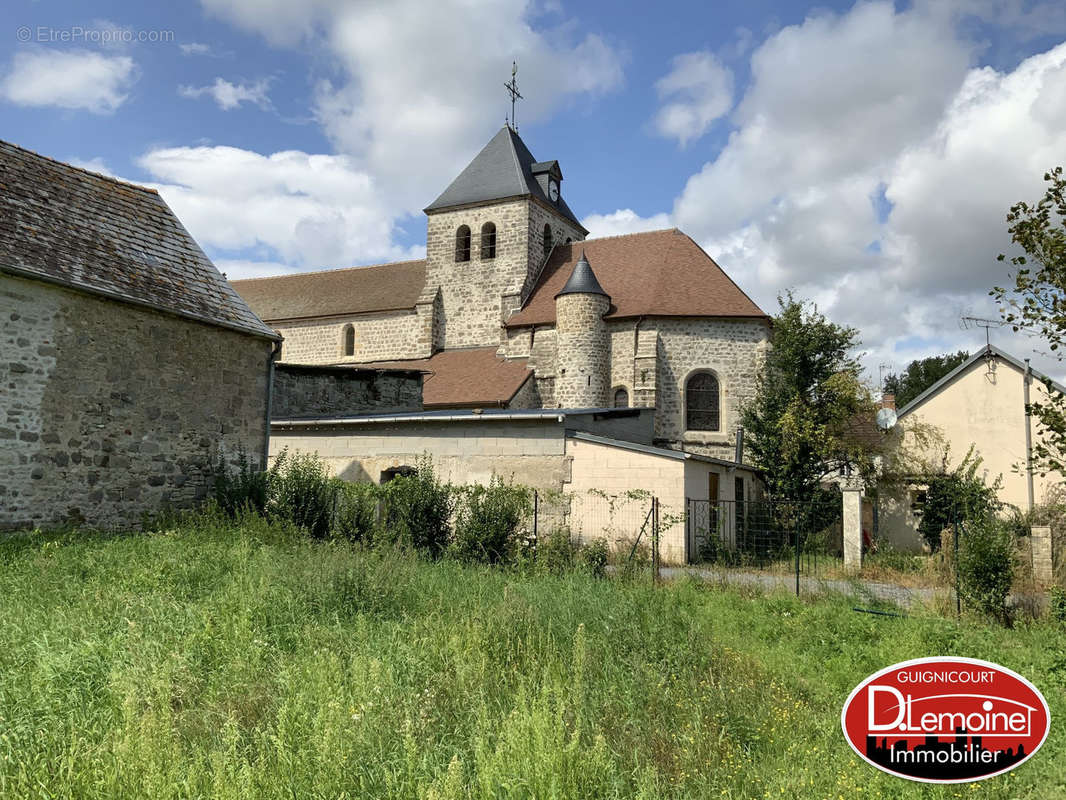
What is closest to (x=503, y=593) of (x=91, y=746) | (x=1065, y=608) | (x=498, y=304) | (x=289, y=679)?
(x=289, y=679)

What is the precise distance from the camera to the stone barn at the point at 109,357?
11156 millimetres

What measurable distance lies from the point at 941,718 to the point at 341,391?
19.5 meters

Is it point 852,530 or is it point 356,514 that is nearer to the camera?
point 356,514

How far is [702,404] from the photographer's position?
25.5 m

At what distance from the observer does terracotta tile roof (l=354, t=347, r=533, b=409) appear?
24.6m

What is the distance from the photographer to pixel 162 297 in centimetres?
1303

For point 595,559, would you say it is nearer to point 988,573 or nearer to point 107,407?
point 988,573

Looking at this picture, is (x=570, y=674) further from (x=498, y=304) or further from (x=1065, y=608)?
(x=498, y=304)

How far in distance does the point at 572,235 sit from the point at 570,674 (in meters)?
30.3

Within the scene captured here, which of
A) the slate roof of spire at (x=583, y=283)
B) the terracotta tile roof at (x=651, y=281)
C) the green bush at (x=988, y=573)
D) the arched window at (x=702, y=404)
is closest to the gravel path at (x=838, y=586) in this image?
the green bush at (x=988, y=573)

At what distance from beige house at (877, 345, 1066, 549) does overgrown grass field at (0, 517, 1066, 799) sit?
12347mm

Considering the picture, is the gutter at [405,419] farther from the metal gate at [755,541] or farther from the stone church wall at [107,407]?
the metal gate at [755,541]

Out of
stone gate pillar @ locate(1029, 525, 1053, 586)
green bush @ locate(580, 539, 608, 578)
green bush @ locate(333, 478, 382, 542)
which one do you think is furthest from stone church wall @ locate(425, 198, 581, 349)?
stone gate pillar @ locate(1029, 525, 1053, 586)

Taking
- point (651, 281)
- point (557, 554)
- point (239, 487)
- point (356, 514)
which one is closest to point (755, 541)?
point (557, 554)
